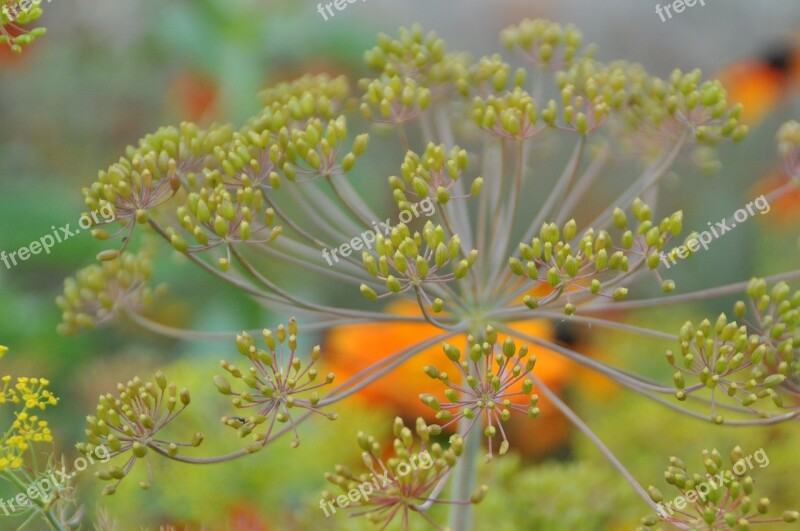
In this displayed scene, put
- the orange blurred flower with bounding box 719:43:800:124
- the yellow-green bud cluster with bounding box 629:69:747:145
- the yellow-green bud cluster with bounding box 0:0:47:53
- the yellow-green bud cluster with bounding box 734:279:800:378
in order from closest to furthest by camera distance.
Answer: the yellow-green bud cluster with bounding box 0:0:47:53 < the yellow-green bud cluster with bounding box 734:279:800:378 < the yellow-green bud cluster with bounding box 629:69:747:145 < the orange blurred flower with bounding box 719:43:800:124

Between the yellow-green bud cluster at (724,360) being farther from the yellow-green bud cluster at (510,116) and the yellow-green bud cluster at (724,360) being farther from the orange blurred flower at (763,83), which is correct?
the orange blurred flower at (763,83)

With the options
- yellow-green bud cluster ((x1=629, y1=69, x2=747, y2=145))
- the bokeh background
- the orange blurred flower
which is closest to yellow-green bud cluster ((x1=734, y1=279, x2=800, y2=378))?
yellow-green bud cluster ((x1=629, y1=69, x2=747, y2=145))

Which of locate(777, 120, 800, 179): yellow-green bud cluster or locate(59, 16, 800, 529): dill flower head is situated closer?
locate(59, 16, 800, 529): dill flower head

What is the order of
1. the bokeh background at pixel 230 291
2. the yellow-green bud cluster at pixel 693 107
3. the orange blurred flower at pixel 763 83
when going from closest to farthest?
the yellow-green bud cluster at pixel 693 107
the bokeh background at pixel 230 291
the orange blurred flower at pixel 763 83

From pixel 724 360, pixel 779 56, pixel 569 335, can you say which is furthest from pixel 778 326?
pixel 779 56

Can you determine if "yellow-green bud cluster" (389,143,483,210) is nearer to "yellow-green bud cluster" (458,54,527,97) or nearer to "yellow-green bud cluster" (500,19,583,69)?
"yellow-green bud cluster" (458,54,527,97)
